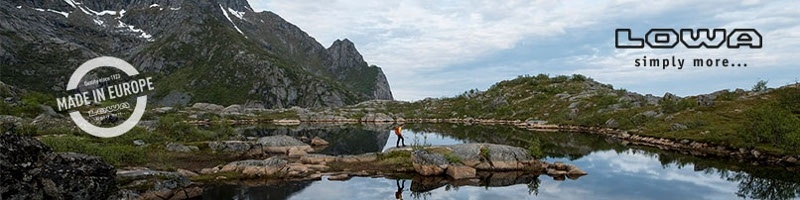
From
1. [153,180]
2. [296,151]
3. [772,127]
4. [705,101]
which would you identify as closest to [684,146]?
[772,127]

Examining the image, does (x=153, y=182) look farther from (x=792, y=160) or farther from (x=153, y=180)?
(x=792, y=160)

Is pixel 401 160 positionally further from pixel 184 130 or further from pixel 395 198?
pixel 184 130

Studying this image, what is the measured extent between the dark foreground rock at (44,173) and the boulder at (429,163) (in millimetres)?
27042

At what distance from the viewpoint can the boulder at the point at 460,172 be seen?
44.3 m

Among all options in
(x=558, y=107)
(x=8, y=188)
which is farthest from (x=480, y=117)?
(x=8, y=188)

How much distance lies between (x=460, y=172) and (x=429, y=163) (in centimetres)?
347

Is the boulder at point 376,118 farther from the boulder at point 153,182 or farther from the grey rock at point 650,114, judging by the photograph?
the boulder at point 153,182

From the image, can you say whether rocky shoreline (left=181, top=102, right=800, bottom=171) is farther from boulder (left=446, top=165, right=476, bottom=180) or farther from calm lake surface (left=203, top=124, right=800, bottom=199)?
boulder (left=446, top=165, right=476, bottom=180)

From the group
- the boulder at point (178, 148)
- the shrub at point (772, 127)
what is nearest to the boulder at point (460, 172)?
the boulder at point (178, 148)

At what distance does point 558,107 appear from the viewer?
154 meters

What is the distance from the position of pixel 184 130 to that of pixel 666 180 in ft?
234

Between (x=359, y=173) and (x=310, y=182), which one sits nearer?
(x=310, y=182)

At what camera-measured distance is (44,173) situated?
80.4 ft

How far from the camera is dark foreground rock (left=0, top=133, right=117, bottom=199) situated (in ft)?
76.4
